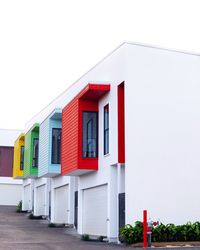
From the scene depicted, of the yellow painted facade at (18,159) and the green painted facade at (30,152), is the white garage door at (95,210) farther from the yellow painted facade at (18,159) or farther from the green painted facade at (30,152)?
the yellow painted facade at (18,159)

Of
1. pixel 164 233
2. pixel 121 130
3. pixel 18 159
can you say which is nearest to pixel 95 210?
pixel 121 130

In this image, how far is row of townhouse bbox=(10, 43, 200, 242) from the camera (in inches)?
762

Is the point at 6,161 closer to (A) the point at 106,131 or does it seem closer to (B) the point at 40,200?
(B) the point at 40,200

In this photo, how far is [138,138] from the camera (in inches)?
766

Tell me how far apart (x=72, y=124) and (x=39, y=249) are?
7.50m

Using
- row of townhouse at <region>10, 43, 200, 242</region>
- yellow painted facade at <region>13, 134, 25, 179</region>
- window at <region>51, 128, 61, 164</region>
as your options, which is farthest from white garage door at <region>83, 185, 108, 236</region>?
yellow painted facade at <region>13, 134, 25, 179</region>

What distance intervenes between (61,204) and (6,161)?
53.3 ft

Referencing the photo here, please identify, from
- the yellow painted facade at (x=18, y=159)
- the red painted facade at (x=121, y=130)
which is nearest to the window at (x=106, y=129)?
the red painted facade at (x=121, y=130)

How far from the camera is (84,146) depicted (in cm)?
2233

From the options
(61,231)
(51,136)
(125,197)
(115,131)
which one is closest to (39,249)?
(125,197)

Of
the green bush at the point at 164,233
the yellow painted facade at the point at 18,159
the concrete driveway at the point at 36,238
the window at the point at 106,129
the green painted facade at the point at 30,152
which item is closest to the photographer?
the concrete driveway at the point at 36,238

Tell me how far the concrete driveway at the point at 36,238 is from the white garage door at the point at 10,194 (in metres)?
11.5

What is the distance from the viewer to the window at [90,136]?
73.6ft

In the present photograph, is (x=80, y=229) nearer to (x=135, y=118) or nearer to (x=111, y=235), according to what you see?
(x=111, y=235)
